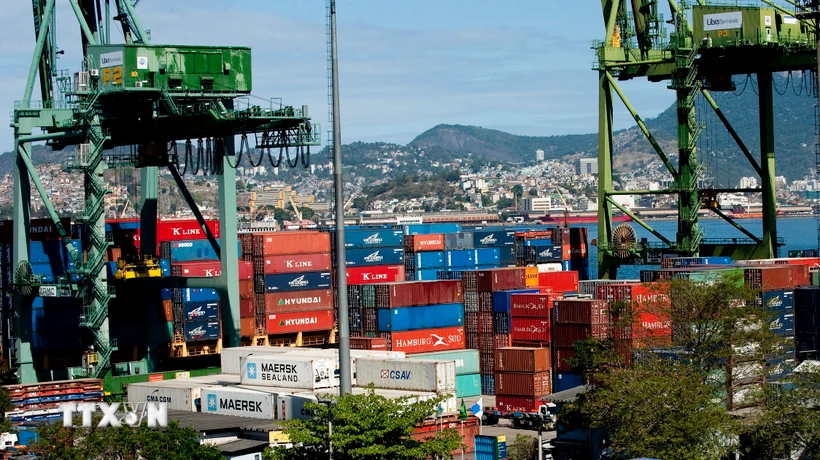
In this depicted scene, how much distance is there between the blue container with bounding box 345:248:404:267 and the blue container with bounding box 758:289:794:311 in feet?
99.0

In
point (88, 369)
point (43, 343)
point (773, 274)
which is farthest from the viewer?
point (43, 343)

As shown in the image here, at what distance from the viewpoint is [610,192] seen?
70000 mm

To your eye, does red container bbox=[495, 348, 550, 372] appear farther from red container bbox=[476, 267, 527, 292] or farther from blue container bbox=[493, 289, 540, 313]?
red container bbox=[476, 267, 527, 292]

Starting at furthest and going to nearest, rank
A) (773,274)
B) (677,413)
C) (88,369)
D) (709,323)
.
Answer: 1. (88,369)
2. (773,274)
3. (709,323)
4. (677,413)

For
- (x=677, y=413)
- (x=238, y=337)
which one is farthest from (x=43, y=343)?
(x=677, y=413)

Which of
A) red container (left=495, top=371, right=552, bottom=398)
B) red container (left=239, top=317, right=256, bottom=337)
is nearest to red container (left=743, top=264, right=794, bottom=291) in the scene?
red container (left=495, top=371, right=552, bottom=398)

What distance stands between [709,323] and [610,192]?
31.1m

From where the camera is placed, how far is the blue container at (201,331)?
6341cm

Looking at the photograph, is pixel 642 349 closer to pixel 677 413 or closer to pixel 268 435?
pixel 677 413

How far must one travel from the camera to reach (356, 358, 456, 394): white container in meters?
44.2

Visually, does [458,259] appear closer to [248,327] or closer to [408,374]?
[248,327]

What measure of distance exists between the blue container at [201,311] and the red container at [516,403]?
53.5 ft

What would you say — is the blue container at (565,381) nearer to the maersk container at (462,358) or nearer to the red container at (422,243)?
the maersk container at (462,358)

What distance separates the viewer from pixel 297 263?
215ft
